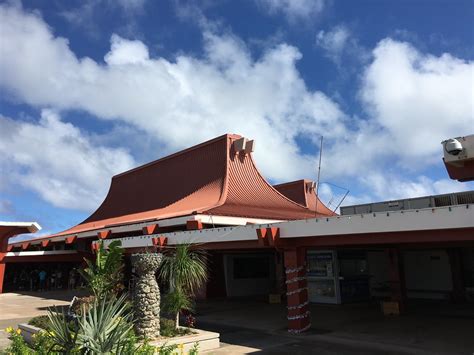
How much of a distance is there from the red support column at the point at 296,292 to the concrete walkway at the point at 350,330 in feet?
1.08

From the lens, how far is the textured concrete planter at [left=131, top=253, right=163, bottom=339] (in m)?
9.86

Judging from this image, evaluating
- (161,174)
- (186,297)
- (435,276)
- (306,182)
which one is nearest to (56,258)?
(161,174)

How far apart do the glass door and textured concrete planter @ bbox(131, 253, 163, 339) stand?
A: 8.64m

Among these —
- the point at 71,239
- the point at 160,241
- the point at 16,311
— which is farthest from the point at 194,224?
the point at 71,239

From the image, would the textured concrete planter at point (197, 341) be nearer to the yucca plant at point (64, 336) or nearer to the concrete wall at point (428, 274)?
the yucca plant at point (64, 336)

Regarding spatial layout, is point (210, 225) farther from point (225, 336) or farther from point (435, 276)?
point (435, 276)

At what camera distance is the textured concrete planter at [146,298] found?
986cm

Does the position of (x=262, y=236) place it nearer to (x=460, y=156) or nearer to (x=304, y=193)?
(x=460, y=156)

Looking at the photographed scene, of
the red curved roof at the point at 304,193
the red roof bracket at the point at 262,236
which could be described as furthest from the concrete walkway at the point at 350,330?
the red curved roof at the point at 304,193

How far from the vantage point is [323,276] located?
17312 mm

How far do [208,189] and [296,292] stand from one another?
36.8 ft

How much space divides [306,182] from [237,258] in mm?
10780

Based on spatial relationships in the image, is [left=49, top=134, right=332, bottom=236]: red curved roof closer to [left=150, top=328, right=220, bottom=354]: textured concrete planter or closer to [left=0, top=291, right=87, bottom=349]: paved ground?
[left=0, top=291, right=87, bottom=349]: paved ground

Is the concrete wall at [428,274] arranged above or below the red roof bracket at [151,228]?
below
